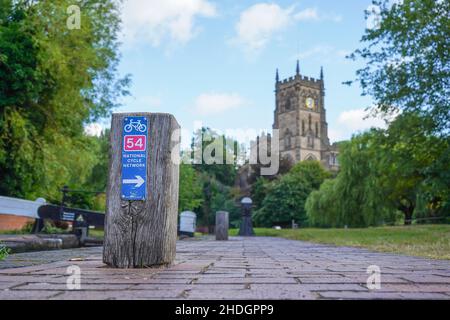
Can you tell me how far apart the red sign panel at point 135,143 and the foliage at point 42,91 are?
10728 mm

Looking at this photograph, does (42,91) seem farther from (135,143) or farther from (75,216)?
(135,143)

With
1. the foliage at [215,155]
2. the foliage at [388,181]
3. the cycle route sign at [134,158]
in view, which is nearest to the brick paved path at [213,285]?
the cycle route sign at [134,158]

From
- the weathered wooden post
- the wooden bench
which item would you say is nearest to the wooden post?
the wooden bench

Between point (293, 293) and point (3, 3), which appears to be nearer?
point (293, 293)

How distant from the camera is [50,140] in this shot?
A: 1588 centimetres

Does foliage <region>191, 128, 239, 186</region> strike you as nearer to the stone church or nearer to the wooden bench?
the stone church

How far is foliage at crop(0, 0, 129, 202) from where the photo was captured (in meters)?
14.0

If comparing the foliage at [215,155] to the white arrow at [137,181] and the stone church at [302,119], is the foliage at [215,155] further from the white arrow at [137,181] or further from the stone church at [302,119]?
the white arrow at [137,181]

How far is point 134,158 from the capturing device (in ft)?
12.2

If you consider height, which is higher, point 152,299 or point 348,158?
point 348,158

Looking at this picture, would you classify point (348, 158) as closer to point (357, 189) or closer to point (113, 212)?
point (357, 189)

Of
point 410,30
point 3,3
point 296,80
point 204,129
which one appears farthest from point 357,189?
point 296,80

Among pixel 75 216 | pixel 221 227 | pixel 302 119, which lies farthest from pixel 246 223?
pixel 302 119

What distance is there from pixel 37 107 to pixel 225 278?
14491 mm
